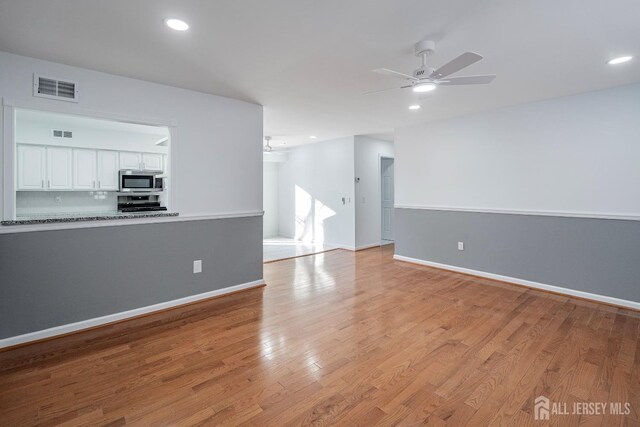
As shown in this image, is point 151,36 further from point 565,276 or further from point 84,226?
point 565,276

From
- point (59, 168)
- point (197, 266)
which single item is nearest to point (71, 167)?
point (59, 168)

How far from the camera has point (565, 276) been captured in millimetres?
3824

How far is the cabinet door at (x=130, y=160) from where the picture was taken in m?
5.49

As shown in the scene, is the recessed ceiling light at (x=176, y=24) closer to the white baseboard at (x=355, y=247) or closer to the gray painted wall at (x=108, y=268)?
the gray painted wall at (x=108, y=268)

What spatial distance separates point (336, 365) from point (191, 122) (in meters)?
2.96

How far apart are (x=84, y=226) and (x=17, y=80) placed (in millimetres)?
1315

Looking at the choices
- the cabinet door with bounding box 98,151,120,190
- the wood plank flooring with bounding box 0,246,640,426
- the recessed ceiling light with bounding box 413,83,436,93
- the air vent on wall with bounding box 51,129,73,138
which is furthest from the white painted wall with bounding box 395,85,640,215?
the air vent on wall with bounding box 51,129,73,138

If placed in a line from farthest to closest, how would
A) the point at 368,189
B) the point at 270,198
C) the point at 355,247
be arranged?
the point at 270,198 → the point at 368,189 → the point at 355,247

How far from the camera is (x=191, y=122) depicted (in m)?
3.52

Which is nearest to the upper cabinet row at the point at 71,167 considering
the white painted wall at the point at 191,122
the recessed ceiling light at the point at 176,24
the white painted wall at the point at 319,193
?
the white painted wall at the point at 191,122

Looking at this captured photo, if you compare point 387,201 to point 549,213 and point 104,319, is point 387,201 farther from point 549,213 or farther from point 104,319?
point 104,319

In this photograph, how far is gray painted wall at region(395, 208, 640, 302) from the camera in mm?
3449

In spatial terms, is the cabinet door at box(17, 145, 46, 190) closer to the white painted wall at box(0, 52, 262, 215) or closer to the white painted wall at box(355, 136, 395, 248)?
the white painted wall at box(0, 52, 262, 215)

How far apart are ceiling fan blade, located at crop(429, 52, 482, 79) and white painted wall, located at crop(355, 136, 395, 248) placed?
425 cm
